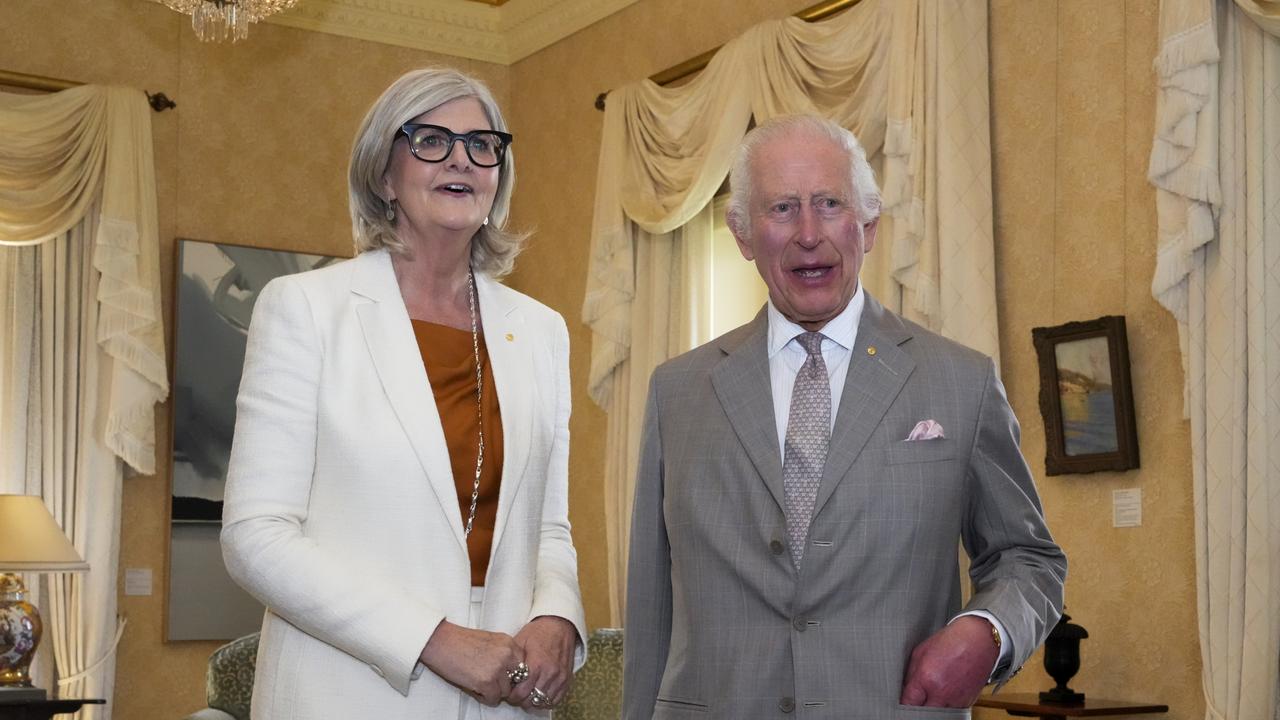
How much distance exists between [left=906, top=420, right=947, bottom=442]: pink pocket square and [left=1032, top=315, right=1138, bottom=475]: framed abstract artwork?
318 centimetres

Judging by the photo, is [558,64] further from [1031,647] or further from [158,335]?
[1031,647]

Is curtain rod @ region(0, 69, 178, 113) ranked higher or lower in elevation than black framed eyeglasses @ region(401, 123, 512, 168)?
higher

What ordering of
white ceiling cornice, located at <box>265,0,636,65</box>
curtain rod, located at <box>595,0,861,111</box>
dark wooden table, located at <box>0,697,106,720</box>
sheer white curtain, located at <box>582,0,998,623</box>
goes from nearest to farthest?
sheer white curtain, located at <box>582,0,998,623</box>, dark wooden table, located at <box>0,697,106,720</box>, curtain rod, located at <box>595,0,861,111</box>, white ceiling cornice, located at <box>265,0,636,65</box>

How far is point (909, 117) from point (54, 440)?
448 centimetres

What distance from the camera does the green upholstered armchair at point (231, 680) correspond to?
6133 mm

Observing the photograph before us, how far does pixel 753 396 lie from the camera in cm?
228

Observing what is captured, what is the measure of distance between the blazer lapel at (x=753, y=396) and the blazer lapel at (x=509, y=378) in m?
0.29

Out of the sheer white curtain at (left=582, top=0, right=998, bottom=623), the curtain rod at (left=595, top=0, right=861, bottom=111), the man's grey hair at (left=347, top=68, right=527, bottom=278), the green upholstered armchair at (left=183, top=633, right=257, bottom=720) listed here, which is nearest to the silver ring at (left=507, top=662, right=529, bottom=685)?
the man's grey hair at (left=347, top=68, right=527, bottom=278)

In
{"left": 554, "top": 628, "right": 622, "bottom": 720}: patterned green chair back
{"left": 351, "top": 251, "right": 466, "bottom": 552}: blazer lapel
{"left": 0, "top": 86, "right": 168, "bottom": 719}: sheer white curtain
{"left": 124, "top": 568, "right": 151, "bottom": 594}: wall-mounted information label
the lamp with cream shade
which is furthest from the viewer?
{"left": 124, "top": 568, "right": 151, "bottom": 594}: wall-mounted information label

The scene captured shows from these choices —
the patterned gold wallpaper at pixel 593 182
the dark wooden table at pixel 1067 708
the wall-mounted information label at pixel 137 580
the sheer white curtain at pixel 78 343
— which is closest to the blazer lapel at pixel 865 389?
the dark wooden table at pixel 1067 708

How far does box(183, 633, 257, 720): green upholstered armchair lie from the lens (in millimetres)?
6133

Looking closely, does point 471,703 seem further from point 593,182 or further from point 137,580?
point 593,182

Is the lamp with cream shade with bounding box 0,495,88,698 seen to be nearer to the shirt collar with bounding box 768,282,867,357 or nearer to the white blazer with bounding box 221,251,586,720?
the white blazer with bounding box 221,251,586,720

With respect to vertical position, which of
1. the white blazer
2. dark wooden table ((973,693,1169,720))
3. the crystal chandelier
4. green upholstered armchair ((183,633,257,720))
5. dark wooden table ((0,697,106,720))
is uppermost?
the crystal chandelier
